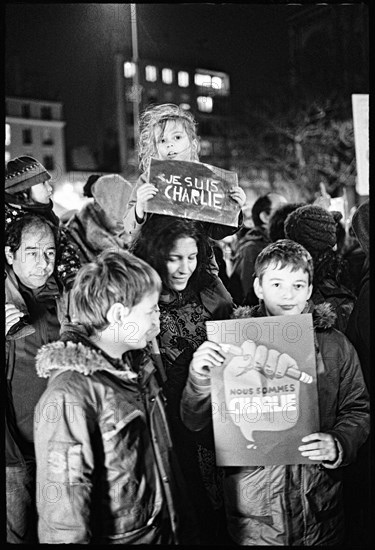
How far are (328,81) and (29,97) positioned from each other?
1.08m

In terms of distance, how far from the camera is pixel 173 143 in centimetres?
233

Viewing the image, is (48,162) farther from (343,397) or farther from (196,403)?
(343,397)

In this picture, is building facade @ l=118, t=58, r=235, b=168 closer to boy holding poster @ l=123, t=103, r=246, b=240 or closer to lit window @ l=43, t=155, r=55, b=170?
boy holding poster @ l=123, t=103, r=246, b=240

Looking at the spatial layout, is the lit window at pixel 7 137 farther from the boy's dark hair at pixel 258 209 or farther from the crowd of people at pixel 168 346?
the boy's dark hair at pixel 258 209

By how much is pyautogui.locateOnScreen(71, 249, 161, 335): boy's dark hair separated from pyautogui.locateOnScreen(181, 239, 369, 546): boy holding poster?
307mm

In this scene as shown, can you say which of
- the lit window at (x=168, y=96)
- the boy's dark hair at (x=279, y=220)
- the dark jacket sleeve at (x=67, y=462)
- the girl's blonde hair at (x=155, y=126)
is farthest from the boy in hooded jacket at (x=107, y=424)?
the lit window at (x=168, y=96)

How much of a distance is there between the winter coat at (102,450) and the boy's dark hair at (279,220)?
64 centimetres

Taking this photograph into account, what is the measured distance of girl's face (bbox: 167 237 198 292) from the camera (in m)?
2.30

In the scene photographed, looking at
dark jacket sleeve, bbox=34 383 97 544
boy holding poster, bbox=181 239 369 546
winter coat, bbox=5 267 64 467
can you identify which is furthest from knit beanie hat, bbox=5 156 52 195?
boy holding poster, bbox=181 239 369 546

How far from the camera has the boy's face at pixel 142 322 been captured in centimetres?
224

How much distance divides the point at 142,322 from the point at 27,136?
31.3 inches

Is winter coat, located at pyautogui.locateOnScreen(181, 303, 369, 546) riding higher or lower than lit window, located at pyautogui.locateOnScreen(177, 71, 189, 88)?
lower

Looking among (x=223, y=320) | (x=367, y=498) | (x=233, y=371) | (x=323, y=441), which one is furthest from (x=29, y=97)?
(x=367, y=498)

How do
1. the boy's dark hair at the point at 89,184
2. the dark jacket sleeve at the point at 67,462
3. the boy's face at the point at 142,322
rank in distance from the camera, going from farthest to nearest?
the boy's dark hair at the point at 89,184 < the boy's face at the point at 142,322 < the dark jacket sleeve at the point at 67,462
